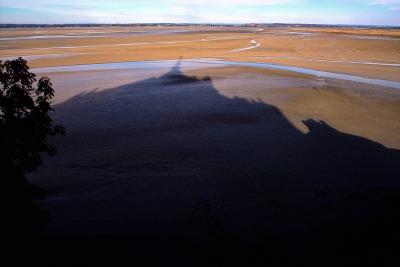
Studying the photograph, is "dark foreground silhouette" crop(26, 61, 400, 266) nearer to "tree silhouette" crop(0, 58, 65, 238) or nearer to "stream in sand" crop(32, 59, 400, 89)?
"tree silhouette" crop(0, 58, 65, 238)

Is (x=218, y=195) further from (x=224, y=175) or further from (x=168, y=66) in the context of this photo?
(x=168, y=66)

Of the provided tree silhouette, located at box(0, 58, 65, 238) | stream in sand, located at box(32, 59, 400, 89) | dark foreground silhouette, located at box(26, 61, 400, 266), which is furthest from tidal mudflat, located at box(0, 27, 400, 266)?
stream in sand, located at box(32, 59, 400, 89)

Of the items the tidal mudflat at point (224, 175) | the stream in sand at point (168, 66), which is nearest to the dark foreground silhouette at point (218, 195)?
the tidal mudflat at point (224, 175)

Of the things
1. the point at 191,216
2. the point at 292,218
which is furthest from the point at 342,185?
the point at 191,216

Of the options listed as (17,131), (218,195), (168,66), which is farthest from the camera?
(168,66)

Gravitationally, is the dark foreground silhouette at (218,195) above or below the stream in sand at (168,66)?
below

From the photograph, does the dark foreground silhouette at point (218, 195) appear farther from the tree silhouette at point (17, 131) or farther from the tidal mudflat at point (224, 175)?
the tree silhouette at point (17, 131)

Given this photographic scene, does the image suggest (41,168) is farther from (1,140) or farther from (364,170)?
(364,170)

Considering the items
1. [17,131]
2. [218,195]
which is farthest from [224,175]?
[17,131]
